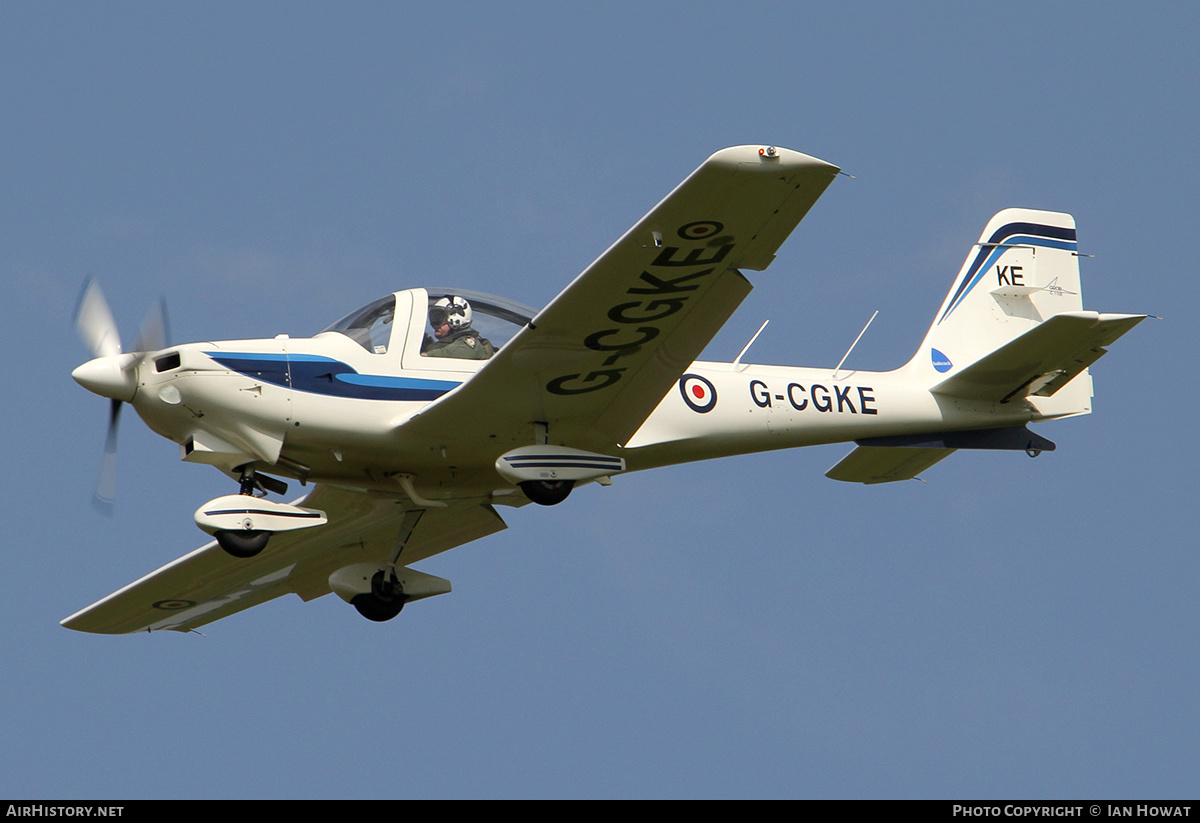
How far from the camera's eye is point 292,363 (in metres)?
12.0

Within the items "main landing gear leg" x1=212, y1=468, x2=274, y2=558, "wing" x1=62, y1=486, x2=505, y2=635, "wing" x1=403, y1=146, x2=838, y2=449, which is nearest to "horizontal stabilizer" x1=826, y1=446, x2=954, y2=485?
"wing" x1=403, y1=146, x2=838, y2=449

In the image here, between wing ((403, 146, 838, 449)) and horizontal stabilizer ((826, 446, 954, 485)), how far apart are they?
314 cm

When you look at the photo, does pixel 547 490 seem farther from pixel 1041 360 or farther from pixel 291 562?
pixel 1041 360

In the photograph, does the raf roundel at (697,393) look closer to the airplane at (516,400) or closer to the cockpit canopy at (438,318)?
the airplane at (516,400)

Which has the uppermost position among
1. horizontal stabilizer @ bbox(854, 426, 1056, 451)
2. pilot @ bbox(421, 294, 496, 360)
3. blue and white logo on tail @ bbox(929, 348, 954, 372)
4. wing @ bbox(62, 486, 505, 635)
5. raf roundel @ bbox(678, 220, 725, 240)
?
raf roundel @ bbox(678, 220, 725, 240)

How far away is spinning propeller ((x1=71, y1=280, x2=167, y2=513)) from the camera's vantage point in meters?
11.6

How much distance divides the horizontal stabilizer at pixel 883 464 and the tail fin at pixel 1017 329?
2.46 ft

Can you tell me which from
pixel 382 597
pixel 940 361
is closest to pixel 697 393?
pixel 940 361

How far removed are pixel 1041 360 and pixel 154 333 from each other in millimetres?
7955

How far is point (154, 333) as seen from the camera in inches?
464

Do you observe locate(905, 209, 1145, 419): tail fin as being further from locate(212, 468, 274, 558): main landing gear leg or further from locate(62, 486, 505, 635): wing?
locate(212, 468, 274, 558): main landing gear leg

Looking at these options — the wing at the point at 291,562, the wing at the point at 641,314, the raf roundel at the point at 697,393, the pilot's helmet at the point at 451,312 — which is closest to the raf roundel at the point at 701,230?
the wing at the point at 641,314

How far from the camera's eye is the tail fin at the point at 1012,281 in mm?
15758
